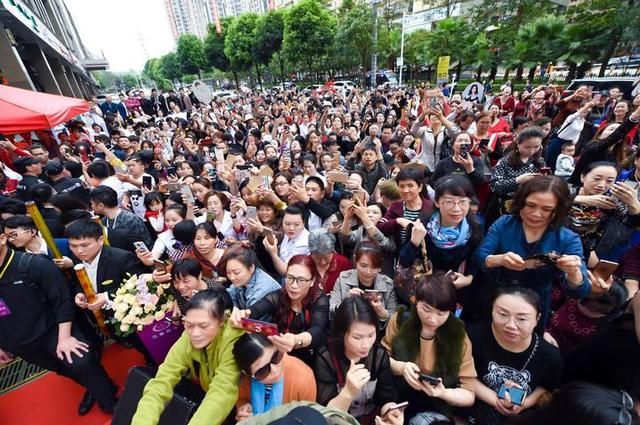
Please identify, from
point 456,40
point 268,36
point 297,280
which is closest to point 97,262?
point 297,280

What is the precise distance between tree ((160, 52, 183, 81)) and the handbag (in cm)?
6524

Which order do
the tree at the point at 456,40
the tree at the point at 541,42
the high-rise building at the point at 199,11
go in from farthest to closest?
the high-rise building at the point at 199,11 → the tree at the point at 456,40 → the tree at the point at 541,42

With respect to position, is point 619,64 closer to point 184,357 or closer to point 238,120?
point 238,120

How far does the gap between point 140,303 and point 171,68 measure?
74.8 meters

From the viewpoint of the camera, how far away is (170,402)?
6.80 ft

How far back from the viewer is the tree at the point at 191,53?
50.5 metres

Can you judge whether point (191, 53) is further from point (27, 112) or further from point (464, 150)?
point (464, 150)

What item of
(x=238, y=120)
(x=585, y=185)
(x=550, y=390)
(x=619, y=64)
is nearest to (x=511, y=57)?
(x=619, y=64)

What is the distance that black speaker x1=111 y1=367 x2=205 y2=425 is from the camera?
2.02 meters

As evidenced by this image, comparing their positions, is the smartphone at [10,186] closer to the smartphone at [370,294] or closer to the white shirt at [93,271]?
the white shirt at [93,271]

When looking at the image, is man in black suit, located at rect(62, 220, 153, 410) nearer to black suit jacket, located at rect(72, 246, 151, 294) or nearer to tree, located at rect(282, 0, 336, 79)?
black suit jacket, located at rect(72, 246, 151, 294)

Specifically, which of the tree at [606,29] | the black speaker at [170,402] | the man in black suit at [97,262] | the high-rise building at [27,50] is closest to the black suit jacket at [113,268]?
the man in black suit at [97,262]

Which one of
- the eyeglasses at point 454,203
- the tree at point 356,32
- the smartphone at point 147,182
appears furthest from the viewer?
the tree at point 356,32

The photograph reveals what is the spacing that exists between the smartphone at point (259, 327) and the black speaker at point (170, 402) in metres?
0.68
